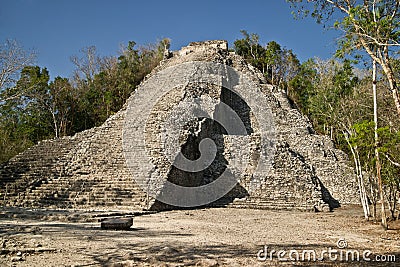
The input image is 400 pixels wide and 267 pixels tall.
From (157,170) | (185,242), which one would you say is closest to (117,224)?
(185,242)

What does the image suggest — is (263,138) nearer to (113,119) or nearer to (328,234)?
(113,119)

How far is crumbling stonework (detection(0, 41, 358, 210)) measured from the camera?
39.5 feet

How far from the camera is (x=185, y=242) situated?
6.20 metres

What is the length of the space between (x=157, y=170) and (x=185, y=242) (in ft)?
21.8

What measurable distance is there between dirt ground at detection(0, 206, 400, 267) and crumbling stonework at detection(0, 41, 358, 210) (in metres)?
2.71

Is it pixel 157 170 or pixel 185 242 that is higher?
pixel 157 170

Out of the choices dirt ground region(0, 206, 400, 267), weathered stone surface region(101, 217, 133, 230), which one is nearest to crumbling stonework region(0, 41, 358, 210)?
dirt ground region(0, 206, 400, 267)

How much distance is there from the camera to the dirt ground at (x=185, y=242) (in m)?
4.86

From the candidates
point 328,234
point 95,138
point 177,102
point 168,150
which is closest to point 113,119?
point 95,138

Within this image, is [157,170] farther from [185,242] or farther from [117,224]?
[185,242]

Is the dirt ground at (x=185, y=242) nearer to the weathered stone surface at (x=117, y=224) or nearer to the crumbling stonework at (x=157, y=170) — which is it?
the weathered stone surface at (x=117, y=224)

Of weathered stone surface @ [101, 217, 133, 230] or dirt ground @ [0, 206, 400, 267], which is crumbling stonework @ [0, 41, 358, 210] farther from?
weathered stone surface @ [101, 217, 133, 230]

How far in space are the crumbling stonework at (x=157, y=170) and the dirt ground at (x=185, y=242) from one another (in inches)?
107

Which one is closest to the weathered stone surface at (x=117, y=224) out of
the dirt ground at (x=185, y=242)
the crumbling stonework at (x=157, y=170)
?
the dirt ground at (x=185, y=242)
